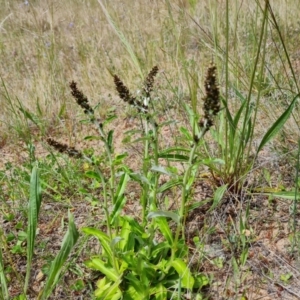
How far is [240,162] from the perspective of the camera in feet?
4.81

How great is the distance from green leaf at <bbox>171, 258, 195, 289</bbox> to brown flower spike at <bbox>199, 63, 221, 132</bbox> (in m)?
0.47

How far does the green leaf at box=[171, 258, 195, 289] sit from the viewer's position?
3.61 feet

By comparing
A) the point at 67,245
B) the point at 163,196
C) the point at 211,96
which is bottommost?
the point at 163,196

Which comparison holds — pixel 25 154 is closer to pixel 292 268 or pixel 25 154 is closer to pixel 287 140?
pixel 287 140

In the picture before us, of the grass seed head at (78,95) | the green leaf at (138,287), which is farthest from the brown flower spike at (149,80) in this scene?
the green leaf at (138,287)

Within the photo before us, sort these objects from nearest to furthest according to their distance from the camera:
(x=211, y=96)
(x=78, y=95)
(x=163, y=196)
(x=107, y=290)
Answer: (x=211, y=96)
(x=78, y=95)
(x=107, y=290)
(x=163, y=196)

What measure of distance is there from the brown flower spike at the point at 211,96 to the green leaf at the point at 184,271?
0.47 meters

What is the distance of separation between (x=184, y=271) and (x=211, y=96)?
1.82 feet

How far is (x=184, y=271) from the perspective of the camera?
1.09m

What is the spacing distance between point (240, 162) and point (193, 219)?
12.0 inches

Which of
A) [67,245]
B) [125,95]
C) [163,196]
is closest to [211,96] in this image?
[125,95]

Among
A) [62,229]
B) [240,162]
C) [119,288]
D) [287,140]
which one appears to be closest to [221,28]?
[287,140]

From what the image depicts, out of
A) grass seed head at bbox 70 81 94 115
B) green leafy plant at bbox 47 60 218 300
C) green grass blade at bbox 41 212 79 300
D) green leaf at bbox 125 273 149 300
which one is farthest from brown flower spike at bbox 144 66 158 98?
green leaf at bbox 125 273 149 300

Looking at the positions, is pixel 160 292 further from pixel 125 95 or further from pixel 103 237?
pixel 125 95
